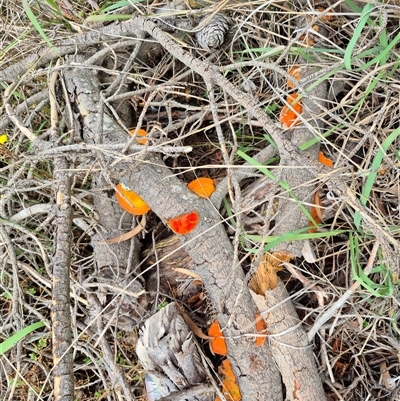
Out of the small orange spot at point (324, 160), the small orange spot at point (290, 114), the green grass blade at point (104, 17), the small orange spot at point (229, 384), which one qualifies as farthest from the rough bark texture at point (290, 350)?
the green grass blade at point (104, 17)

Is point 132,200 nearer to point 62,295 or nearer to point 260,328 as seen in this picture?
point 62,295

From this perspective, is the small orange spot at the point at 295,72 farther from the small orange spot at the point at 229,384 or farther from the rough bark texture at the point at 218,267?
the small orange spot at the point at 229,384

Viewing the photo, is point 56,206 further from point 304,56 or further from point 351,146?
point 351,146

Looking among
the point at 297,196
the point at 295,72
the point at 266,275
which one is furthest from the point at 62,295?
the point at 295,72

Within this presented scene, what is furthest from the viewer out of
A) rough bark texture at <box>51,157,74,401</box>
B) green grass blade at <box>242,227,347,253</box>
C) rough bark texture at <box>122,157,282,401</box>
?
rough bark texture at <box>122,157,282,401</box>

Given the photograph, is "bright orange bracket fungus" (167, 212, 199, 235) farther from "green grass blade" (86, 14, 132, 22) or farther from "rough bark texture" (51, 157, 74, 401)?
"green grass blade" (86, 14, 132, 22)

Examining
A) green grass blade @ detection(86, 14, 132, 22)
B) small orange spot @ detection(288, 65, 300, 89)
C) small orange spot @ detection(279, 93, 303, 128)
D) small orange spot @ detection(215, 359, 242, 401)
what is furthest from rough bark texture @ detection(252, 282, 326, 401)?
green grass blade @ detection(86, 14, 132, 22)
